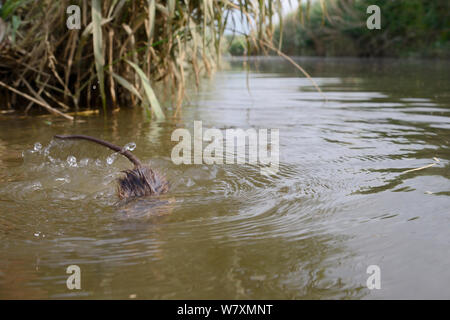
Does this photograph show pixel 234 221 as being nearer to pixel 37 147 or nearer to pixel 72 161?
pixel 72 161

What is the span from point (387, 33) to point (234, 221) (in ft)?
73.2

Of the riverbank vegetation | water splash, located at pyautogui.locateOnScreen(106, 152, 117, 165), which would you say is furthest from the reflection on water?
the riverbank vegetation

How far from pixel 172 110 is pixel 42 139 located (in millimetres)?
1773

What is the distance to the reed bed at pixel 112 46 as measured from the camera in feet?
13.1

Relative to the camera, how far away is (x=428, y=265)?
62.1 inches

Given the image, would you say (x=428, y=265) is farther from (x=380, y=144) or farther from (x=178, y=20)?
(x=178, y=20)

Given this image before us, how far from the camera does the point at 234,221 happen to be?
2.00 meters

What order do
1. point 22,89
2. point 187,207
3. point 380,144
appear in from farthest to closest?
point 22,89, point 380,144, point 187,207

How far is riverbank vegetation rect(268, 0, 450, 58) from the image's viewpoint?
1967 cm

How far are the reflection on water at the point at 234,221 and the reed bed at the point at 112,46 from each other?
2.21 ft

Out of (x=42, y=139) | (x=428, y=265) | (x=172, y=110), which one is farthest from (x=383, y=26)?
(x=428, y=265)

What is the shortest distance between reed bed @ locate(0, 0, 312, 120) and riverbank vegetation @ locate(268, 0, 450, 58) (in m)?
14.5

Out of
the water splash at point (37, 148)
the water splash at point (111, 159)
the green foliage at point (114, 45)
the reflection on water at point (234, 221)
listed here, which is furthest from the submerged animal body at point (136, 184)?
the green foliage at point (114, 45)
